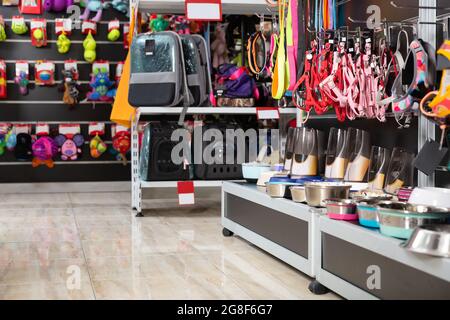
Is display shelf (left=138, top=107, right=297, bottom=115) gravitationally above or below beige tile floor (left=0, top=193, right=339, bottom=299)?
above

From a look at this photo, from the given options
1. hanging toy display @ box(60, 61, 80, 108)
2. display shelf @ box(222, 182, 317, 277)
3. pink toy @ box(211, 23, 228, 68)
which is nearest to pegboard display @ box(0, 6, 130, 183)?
hanging toy display @ box(60, 61, 80, 108)

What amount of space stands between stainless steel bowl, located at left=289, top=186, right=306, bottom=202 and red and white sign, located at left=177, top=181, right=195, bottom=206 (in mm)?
2043

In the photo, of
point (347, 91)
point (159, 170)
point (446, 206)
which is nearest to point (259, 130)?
point (159, 170)

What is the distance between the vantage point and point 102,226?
4320mm

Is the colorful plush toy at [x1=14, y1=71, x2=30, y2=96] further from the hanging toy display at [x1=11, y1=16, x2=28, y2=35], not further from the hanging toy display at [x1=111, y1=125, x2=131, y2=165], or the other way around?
the hanging toy display at [x1=111, y1=125, x2=131, y2=165]

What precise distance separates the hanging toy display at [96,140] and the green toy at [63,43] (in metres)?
0.86

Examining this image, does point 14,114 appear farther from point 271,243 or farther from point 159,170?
point 271,243

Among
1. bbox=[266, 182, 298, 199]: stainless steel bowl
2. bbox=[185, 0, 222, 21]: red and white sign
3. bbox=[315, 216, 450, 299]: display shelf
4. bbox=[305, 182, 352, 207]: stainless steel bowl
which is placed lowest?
bbox=[315, 216, 450, 299]: display shelf

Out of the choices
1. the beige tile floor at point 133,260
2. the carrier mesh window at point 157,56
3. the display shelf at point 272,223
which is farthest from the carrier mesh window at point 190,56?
the display shelf at point 272,223

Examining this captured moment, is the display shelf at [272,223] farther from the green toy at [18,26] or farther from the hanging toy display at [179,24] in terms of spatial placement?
the green toy at [18,26]

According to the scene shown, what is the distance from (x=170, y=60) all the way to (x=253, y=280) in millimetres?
2352

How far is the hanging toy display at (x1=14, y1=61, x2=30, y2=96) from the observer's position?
702cm

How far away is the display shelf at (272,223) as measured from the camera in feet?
8.42
